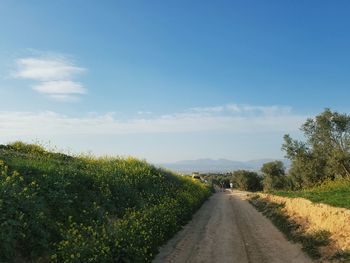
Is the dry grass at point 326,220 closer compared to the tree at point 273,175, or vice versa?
the dry grass at point 326,220

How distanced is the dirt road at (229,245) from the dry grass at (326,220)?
4.61 feet

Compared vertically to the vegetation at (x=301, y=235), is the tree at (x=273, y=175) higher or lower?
higher

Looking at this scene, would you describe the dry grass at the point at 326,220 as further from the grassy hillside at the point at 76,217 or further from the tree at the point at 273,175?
the tree at the point at 273,175

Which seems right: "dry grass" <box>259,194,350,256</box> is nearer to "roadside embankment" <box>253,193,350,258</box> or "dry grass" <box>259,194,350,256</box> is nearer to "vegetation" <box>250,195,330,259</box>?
"roadside embankment" <box>253,193,350,258</box>

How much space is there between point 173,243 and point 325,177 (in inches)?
2030

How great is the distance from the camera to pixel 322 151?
218 feet

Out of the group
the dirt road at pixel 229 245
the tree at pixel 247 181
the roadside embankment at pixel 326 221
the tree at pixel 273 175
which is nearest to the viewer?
the dirt road at pixel 229 245

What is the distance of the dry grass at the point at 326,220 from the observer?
1794cm

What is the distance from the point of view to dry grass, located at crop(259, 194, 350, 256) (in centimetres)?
1794

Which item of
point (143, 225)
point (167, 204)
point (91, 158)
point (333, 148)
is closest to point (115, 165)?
point (91, 158)

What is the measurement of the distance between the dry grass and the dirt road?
55.3 inches

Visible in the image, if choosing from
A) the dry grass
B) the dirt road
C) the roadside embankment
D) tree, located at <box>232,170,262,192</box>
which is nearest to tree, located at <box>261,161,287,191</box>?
tree, located at <box>232,170,262,192</box>

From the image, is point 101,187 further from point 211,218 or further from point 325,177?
point 325,177

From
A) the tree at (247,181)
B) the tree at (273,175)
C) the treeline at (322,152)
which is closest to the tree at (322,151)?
the treeline at (322,152)
